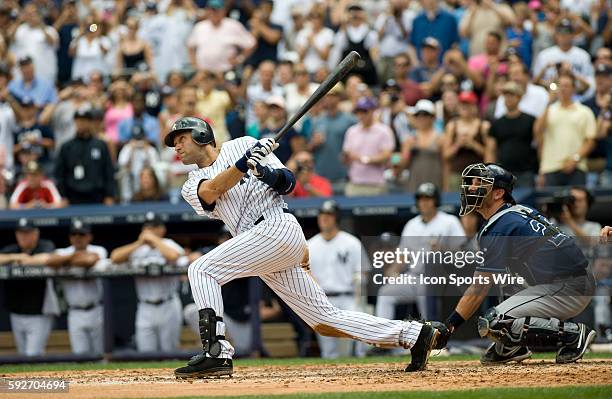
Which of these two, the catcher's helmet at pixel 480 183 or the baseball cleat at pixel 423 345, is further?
the catcher's helmet at pixel 480 183

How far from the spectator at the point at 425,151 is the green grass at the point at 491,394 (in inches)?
249

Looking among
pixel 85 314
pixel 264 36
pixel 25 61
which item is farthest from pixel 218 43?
pixel 85 314

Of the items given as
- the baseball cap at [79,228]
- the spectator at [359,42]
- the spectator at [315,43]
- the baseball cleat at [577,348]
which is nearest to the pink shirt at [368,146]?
the spectator at [359,42]

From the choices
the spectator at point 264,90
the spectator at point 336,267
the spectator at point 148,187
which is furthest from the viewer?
the spectator at point 264,90

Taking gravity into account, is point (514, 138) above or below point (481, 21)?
below

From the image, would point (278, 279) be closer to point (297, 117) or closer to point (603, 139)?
point (297, 117)

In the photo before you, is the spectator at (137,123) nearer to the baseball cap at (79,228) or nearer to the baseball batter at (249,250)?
the baseball cap at (79,228)

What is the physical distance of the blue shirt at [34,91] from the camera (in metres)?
15.2

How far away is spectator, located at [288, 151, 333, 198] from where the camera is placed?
40.9ft

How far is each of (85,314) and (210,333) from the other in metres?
5.30

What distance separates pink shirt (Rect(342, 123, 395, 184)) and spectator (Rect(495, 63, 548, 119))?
123 centimetres

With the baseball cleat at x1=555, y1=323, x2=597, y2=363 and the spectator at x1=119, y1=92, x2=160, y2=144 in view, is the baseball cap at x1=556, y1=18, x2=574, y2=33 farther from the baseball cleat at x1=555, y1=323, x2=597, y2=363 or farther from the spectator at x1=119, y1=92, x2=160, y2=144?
the baseball cleat at x1=555, y1=323, x2=597, y2=363

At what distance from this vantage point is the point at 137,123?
1400 centimetres

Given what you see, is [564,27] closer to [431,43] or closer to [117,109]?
[431,43]
